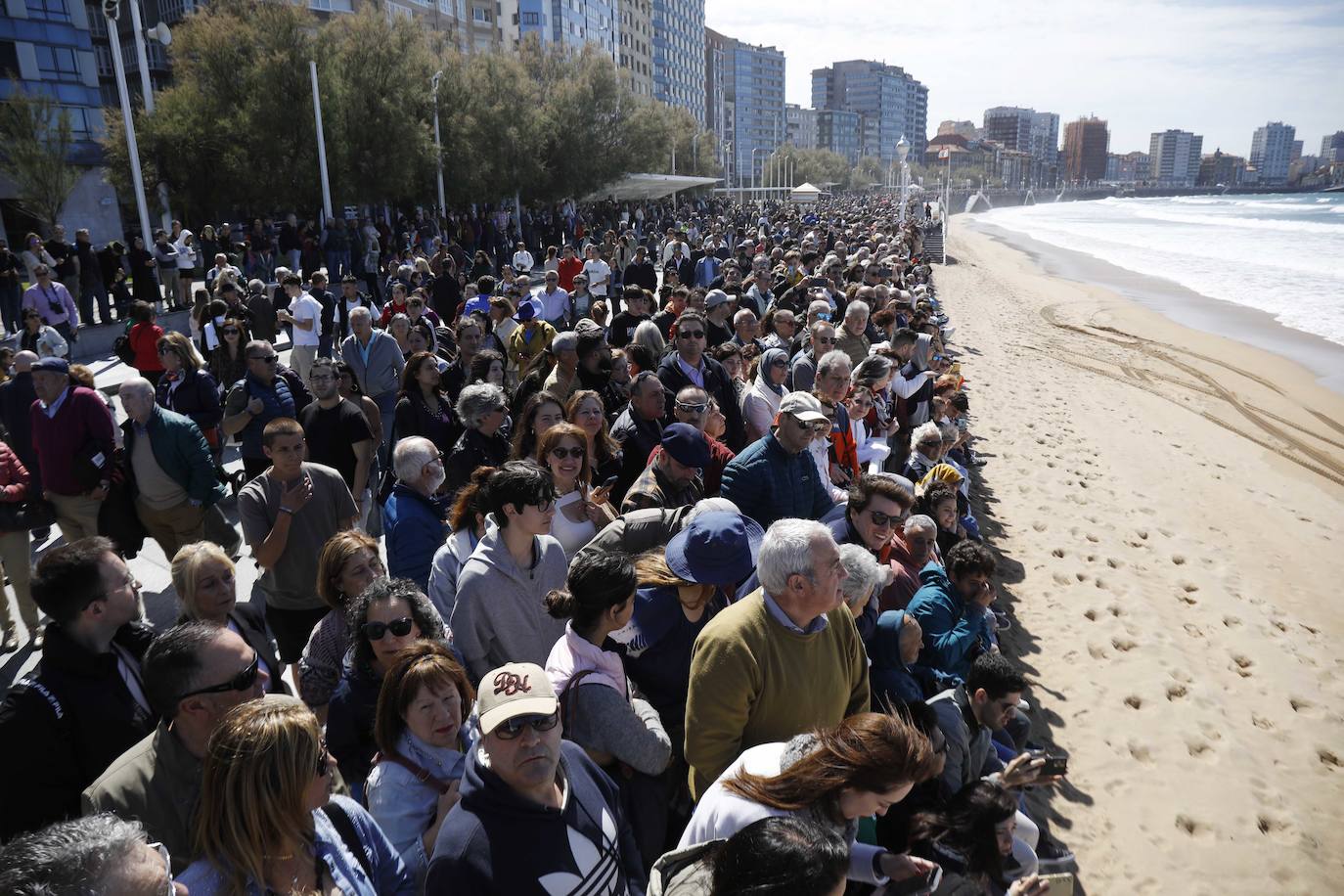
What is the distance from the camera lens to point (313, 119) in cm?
2250

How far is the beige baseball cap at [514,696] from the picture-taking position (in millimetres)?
2115

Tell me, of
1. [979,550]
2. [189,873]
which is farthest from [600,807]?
[979,550]

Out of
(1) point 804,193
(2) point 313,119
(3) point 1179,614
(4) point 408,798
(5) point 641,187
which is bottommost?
(3) point 1179,614

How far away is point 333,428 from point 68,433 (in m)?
1.58

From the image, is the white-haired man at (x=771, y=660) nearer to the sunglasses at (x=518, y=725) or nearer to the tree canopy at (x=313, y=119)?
the sunglasses at (x=518, y=725)

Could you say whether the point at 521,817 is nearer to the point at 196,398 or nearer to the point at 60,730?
the point at 60,730

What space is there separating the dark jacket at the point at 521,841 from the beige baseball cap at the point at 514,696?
0.12 m

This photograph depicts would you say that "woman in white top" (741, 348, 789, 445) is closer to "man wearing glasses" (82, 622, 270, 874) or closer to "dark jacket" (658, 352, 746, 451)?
"dark jacket" (658, 352, 746, 451)

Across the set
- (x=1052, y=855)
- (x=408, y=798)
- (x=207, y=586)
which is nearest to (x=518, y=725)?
(x=408, y=798)

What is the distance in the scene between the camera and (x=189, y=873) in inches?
76.6

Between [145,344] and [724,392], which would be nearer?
[724,392]

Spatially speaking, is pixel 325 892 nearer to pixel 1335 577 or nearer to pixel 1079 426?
pixel 1335 577

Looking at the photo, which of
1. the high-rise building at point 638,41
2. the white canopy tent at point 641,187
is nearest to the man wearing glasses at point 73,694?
the white canopy tent at point 641,187

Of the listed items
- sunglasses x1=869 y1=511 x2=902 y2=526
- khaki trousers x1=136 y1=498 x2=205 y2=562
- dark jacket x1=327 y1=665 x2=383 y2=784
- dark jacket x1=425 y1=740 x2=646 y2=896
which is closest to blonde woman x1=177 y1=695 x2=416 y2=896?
dark jacket x1=425 y1=740 x2=646 y2=896
